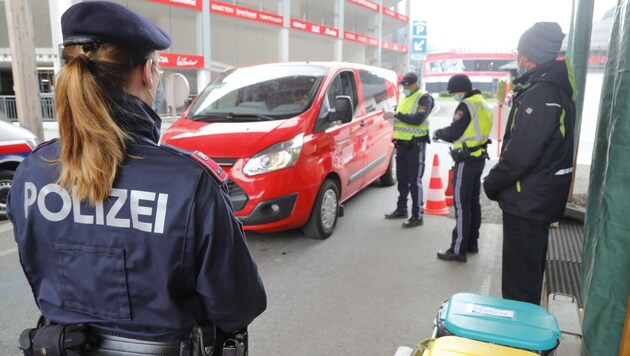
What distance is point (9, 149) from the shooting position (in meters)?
5.88

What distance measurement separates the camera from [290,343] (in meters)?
3.21

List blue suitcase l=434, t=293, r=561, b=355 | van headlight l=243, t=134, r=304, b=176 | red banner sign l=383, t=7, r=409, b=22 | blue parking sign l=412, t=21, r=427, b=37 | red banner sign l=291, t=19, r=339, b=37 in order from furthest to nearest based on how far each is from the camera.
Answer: red banner sign l=383, t=7, r=409, b=22, red banner sign l=291, t=19, r=339, b=37, blue parking sign l=412, t=21, r=427, b=37, van headlight l=243, t=134, r=304, b=176, blue suitcase l=434, t=293, r=561, b=355

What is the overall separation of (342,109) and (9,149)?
4.07 meters

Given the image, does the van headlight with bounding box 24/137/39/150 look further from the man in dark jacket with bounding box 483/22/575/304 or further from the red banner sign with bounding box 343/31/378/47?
the red banner sign with bounding box 343/31/378/47

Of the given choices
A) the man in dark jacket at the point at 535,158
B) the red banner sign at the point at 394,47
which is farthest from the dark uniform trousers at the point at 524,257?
the red banner sign at the point at 394,47

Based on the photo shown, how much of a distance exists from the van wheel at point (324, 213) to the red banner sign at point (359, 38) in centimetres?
3205

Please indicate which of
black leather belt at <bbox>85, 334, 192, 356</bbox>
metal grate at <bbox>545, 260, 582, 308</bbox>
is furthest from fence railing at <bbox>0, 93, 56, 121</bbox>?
black leather belt at <bbox>85, 334, 192, 356</bbox>

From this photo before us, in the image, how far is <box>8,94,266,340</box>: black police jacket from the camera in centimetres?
126

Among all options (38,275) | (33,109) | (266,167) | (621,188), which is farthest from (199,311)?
(33,109)

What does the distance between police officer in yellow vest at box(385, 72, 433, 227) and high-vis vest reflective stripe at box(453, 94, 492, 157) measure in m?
1.04

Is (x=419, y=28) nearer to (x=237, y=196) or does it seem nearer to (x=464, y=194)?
(x=464, y=194)

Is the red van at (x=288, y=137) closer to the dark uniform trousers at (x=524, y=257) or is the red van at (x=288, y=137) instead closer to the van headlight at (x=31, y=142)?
the van headlight at (x=31, y=142)

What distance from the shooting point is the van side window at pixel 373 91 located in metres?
6.48

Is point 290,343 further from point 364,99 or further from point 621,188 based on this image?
point 364,99
